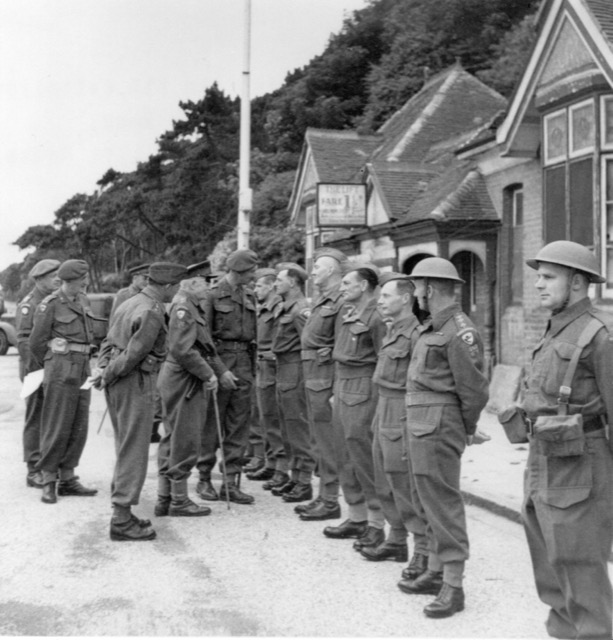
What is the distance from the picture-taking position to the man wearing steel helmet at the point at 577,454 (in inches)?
162

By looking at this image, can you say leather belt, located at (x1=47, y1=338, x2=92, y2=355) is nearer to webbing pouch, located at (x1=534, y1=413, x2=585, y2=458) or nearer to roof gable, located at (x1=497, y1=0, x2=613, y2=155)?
webbing pouch, located at (x1=534, y1=413, x2=585, y2=458)

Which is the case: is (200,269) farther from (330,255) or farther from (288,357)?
(330,255)

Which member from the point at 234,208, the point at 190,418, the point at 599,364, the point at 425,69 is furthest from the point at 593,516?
the point at 234,208

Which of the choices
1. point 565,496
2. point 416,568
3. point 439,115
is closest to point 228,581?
point 416,568

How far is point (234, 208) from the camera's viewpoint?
44906mm

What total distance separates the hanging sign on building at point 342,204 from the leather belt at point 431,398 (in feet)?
54.5

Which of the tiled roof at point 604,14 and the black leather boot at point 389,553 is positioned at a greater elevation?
the tiled roof at point 604,14

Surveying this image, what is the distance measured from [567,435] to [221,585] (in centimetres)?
260

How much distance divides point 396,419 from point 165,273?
7.81 feet

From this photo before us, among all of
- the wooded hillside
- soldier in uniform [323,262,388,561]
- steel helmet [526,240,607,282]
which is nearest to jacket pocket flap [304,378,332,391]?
soldier in uniform [323,262,388,561]

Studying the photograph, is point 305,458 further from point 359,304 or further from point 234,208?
point 234,208

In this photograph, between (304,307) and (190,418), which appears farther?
(304,307)

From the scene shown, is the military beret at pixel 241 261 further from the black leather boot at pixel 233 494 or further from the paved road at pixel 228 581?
the paved road at pixel 228 581

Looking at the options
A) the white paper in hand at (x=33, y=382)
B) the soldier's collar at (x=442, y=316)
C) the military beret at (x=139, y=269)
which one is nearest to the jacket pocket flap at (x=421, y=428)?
the soldier's collar at (x=442, y=316)
